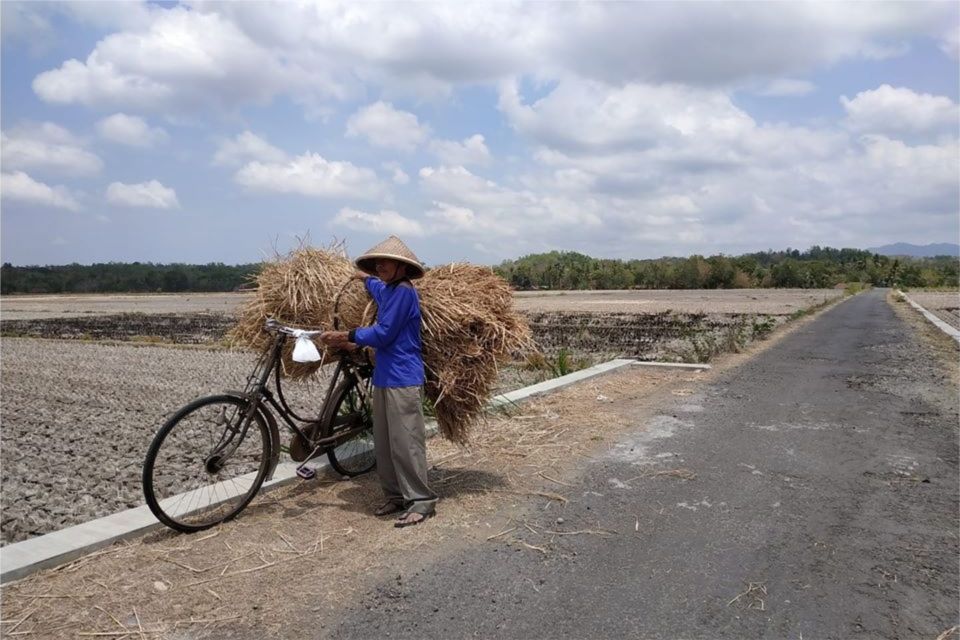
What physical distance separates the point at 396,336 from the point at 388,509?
43.8 inches

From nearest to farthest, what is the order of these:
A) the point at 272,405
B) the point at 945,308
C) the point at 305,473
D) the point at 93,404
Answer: the point at 272,405
the point at 305,473
the point at 93,404
the point at 945,308

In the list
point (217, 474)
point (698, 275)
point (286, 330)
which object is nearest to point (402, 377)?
point (286, 330)

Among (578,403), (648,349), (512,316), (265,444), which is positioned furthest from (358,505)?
(648,349)

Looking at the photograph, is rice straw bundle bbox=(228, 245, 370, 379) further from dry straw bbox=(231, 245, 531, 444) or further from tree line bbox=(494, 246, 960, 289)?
tree line bbox=(494, 246, 960, 289)

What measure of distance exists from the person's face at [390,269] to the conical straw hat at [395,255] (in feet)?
0.14

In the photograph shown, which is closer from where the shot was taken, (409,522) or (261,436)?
(409,522)

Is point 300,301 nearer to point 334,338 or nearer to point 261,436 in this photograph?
point 334,338

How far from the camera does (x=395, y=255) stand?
13.2ft

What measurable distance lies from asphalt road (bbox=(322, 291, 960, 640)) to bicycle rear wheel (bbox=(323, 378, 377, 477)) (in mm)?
1332

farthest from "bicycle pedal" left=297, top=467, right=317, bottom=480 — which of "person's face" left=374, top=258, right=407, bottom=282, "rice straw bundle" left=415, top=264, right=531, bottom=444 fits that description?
"person's face" left=374, top=258, right=407, bottom=282

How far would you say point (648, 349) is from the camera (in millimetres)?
15836

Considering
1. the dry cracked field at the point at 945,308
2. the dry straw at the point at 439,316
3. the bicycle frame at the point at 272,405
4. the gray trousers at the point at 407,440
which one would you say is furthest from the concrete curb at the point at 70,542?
the dry cracked field at the point at 945,308

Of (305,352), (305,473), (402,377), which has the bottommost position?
(305,473)

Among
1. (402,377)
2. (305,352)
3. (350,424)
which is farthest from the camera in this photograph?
(350,424)
